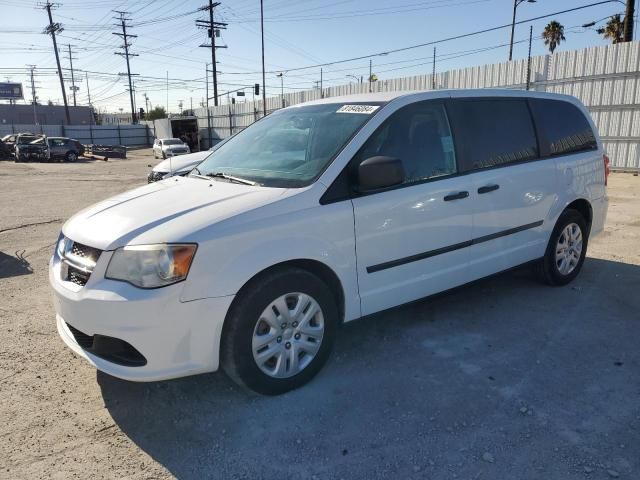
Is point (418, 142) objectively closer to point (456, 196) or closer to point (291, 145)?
point (456, 196)

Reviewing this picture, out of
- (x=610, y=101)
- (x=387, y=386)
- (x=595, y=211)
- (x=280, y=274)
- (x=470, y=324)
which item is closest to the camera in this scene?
(x=280, y=274)

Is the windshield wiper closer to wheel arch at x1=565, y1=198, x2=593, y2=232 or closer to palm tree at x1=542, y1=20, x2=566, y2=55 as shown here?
wheel arch at x1=565, y1=198, x2=593, y2=232

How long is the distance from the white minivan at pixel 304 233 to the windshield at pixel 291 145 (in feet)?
0.05

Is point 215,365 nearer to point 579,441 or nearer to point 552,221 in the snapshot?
point 579,441

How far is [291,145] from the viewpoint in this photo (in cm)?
371

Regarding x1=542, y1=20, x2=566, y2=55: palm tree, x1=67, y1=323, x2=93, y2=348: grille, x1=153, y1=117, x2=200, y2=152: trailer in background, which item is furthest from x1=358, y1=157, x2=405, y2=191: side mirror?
x1=542, y1=20, x2=566, y2=55: palm tree

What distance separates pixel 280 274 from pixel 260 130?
5.65 ft

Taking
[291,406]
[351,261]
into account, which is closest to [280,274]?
[351,261]

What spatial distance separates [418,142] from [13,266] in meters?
5.14

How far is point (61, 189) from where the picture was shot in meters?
15.2

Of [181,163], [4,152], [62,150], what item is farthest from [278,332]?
[4,152]

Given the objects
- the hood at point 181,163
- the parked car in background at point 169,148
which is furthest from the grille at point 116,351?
the parked car in background at point 169,148

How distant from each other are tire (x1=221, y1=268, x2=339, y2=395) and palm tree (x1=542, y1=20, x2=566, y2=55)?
47.9m

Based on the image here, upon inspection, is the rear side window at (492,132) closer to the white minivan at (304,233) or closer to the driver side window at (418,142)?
the white minivan at (304,233)
